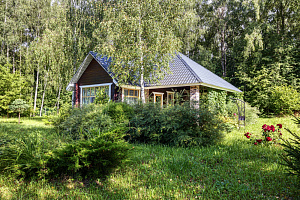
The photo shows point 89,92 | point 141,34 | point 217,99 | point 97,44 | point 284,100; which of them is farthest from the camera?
point 97,44

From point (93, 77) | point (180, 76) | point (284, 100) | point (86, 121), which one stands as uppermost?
point (93, 77)

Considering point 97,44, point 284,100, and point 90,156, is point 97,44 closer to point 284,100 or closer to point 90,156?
point 90,156

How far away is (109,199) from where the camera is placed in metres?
2.78

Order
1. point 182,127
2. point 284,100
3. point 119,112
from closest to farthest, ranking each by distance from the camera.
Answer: point 182,127
point 119,112
point 284,100

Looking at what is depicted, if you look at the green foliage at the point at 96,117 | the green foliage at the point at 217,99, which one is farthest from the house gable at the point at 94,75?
the green foliage at the point at 217,99

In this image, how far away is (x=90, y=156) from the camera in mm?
3285

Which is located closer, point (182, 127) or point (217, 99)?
point (182, 127)

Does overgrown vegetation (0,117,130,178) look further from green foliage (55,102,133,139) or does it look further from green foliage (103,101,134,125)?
green foliage (103,101,134,125)

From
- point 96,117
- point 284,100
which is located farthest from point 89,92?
point 284,100

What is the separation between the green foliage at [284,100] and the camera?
14.9 m

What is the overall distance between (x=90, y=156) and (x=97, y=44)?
16101mm

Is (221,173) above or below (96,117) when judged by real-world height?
below

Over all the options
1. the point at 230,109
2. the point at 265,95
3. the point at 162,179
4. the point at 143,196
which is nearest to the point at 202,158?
the point at 162,179

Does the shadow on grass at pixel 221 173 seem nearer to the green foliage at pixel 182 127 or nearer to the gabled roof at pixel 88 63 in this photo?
the green foliage at pixel 182 127
